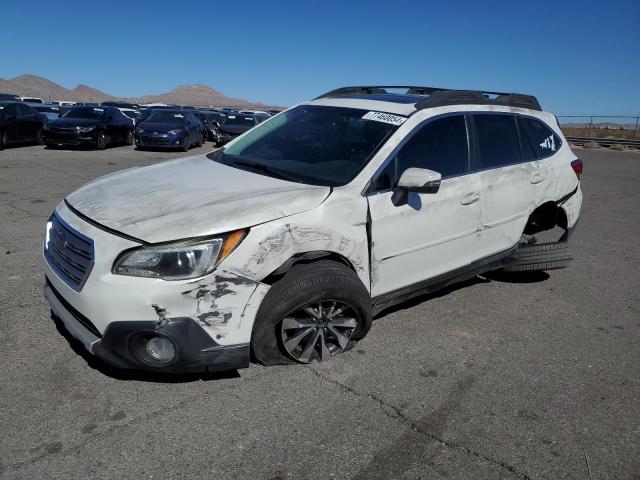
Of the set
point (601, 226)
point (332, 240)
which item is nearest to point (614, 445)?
point (332, 240)

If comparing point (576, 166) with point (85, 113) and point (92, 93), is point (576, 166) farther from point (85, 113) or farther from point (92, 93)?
point (92, 93)

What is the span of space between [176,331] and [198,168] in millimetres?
1604

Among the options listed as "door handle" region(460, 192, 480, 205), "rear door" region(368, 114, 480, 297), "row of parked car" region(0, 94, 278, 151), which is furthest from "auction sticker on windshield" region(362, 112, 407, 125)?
"row of parked car" region(0, 94, 278, 151)

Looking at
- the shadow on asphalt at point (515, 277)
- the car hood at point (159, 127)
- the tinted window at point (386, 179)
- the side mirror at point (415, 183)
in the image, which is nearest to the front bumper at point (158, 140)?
the car hood at point (159, 127)

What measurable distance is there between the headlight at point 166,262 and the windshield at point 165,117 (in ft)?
56.7

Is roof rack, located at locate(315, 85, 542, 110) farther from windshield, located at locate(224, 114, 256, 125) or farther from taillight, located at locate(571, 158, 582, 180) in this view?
windshield, located at locate(224, 114, 256, 125)

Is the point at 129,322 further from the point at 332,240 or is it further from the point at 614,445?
the point at 614,445

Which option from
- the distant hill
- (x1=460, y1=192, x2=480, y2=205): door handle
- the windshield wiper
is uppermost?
the distant hill

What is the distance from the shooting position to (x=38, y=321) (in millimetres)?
3859

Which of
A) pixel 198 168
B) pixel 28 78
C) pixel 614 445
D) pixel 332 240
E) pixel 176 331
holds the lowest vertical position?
pixel 614 445

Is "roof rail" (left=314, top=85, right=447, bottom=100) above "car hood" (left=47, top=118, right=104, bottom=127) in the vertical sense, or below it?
above

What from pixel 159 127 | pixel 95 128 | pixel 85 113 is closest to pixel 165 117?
pixel 159 127

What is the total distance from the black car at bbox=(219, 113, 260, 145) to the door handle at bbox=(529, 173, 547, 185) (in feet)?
55.0

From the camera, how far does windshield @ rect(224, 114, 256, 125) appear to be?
22.0 metres
